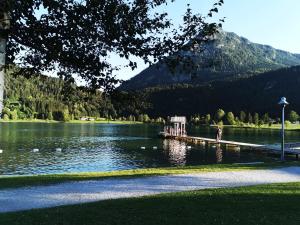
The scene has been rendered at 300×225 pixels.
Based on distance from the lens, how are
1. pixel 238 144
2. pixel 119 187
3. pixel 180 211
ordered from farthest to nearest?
pixel 238 144 < pixel 119 187 < pixel 180 211

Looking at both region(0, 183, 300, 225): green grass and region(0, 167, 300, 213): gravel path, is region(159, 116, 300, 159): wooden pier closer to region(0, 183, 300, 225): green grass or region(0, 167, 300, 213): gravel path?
region(0, 167, 300, 213): gravel path

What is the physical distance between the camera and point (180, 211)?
1213 centimetres

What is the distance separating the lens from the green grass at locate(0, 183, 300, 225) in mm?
10938

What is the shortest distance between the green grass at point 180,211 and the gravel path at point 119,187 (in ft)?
5.05

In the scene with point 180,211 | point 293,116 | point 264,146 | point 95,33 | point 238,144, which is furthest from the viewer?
point 293,116

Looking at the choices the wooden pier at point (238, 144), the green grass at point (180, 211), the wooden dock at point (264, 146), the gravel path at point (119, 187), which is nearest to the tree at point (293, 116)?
the wooden pier at point (238, 144)

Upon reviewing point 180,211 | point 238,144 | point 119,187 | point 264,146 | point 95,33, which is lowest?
point 238,144

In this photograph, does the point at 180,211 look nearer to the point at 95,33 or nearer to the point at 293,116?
the point at 95,33

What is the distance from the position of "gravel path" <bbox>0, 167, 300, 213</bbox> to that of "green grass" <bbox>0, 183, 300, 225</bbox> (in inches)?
60.6

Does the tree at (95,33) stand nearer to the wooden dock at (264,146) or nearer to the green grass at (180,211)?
the green grass at (180,211)

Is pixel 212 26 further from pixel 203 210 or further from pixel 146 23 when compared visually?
pixel 203 210

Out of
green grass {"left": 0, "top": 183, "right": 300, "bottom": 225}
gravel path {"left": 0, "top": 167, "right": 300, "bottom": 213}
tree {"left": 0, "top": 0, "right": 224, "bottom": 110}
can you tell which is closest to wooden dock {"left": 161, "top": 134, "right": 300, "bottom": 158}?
gravel path {"left": 0, "top": 167, "right": 300, "bottom": 213}

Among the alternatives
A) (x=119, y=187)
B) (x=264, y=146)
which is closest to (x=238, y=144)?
(x=264, y=146)

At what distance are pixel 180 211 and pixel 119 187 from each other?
232 inches
